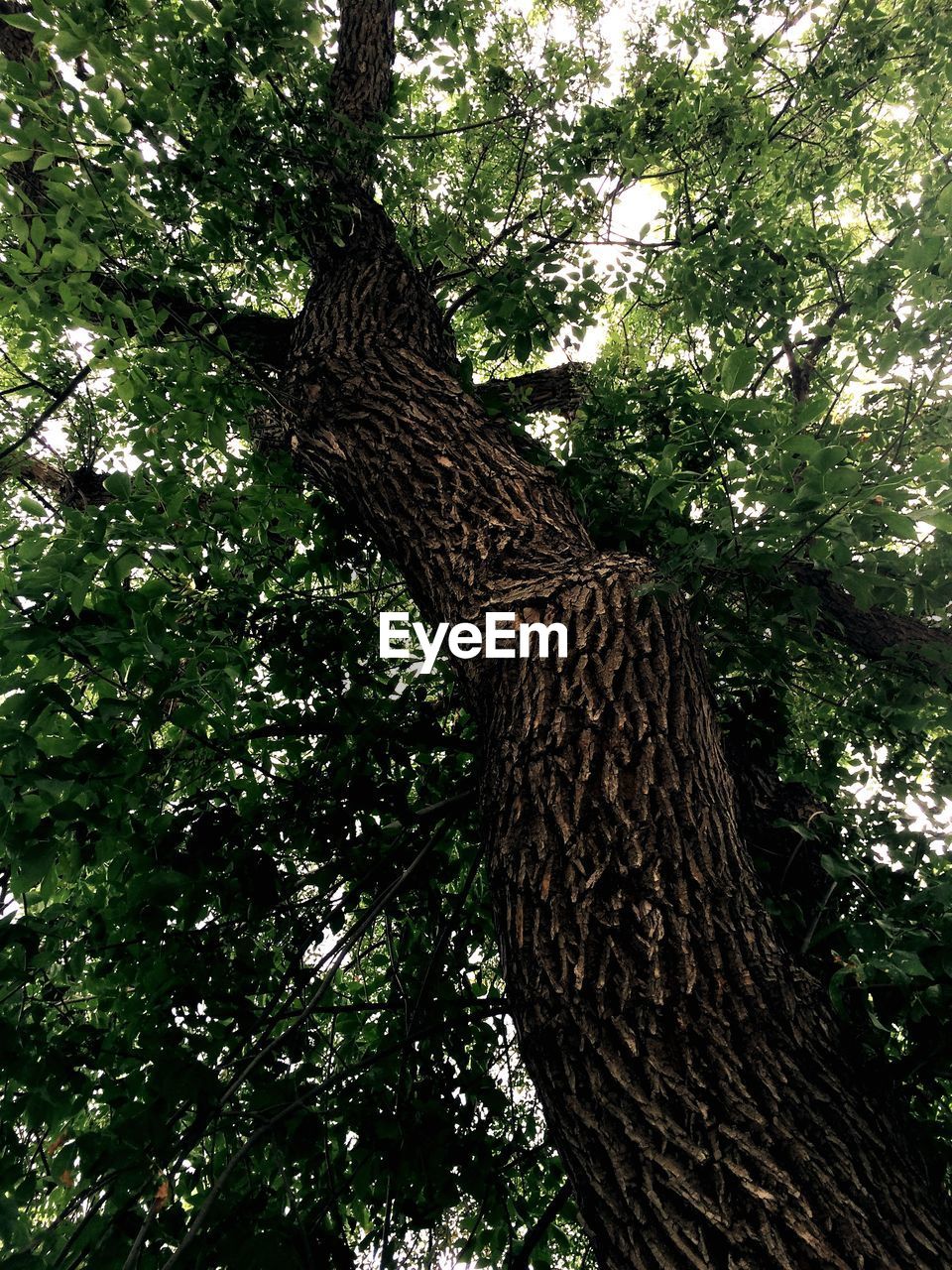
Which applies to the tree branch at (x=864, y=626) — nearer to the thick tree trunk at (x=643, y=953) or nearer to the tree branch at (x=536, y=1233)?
the thick tree trunk at (x=643, y=953)

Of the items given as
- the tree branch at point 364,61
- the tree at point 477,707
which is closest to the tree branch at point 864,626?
the tree at point 477,707

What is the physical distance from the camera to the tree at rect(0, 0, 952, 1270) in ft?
4.57

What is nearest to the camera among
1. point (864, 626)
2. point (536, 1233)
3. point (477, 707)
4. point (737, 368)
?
point (737, 368)

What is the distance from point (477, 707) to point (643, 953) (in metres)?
0.88

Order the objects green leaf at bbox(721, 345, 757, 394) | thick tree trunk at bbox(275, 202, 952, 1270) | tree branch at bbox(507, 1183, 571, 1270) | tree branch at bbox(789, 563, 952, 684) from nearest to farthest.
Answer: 1. thick tree trunk at bbox(275, 202, 952, 1270)
2. green leaf at bbox(721, 345, 757, 394)
3. tree branch at bbox(507, 1183, 571, 1270)
4. tree branch at bbox(789, 563, 952, 684)

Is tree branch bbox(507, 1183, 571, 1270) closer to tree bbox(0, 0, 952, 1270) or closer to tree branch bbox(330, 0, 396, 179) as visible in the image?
tree bbox(0, 0, 952, 1270)

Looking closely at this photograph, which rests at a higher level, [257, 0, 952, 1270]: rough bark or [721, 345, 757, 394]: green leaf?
[721, 345, 757, 394]: green leaf

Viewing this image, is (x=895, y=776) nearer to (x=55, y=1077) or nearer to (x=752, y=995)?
(x=752, y=995)

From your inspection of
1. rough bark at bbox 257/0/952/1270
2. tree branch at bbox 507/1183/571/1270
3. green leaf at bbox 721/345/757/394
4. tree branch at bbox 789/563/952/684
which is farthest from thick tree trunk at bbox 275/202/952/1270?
tree branch at bbox 789/563/952/684

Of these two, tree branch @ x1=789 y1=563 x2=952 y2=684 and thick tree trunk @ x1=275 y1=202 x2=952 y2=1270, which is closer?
thick tree trunk @ x1=275 y1=202 x2=952 y2=1270

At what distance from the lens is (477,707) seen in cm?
211

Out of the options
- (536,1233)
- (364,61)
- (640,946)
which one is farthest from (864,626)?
(364,61)

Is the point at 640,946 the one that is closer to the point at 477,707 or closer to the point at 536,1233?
the point at 477,707

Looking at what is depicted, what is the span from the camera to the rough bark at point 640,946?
119 cm
